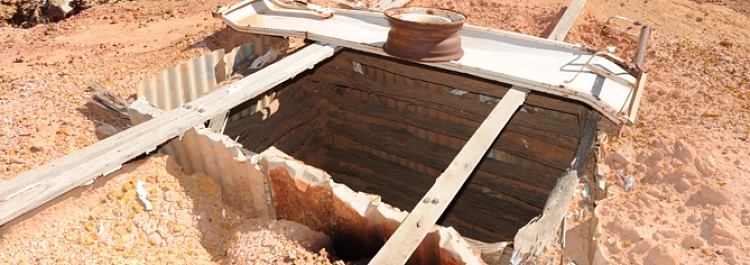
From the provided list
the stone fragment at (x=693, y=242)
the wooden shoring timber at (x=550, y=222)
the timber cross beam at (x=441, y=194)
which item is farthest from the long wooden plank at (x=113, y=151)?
the stone fragment at (x=693, y=242)

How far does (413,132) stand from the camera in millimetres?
6516

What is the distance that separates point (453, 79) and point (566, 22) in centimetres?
168

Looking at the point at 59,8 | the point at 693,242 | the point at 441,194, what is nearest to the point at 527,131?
the point at 693,242

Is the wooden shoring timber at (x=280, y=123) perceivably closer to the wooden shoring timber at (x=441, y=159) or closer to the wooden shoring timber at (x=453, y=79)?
the wooden shoring timber at (x=441, y=159)

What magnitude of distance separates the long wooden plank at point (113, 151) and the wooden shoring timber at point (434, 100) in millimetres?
1633

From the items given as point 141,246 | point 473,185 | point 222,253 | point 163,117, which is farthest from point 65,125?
point 473,185

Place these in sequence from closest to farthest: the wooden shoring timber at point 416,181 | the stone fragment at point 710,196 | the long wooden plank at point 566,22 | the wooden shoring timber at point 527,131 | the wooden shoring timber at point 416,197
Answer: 1. the stone fragment at point 710,196
2. the wooden shoring timber at point 527,131
3. the long wooden plank at point 566,22
4. the wooden shoring timber at point 416,181
5. the wooden shoring timber at point 416,197

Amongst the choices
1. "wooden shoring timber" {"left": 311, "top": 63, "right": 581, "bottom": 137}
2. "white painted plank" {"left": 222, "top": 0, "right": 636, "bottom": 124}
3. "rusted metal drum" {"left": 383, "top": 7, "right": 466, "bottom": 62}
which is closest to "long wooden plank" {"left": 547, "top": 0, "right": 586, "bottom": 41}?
"white painted plank" {"left": 222, "top": 0, "right": 636, "bottom": 124}

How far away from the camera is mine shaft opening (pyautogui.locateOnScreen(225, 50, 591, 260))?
5426 mm

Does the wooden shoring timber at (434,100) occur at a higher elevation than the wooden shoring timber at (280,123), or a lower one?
higher

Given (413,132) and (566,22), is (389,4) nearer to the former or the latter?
(413,132)

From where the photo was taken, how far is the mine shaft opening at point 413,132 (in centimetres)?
543

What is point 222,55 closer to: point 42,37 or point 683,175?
point 683,175

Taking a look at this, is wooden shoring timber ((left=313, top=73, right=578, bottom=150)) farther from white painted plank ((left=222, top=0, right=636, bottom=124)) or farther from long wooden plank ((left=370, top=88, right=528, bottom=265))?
long wooden plank ((left=370, top=88, right=528, bottom=265))
